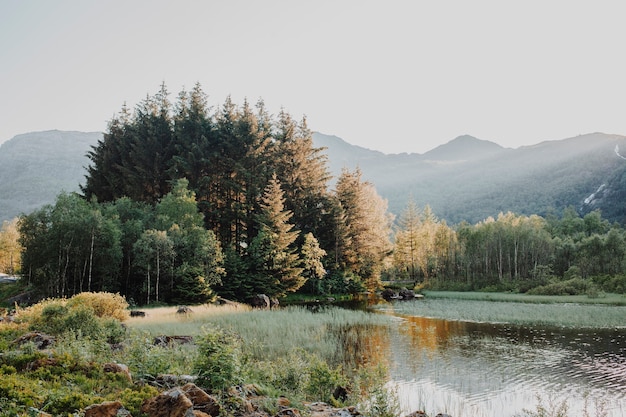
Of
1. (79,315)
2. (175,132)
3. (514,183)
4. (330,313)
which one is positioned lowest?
(330,313)

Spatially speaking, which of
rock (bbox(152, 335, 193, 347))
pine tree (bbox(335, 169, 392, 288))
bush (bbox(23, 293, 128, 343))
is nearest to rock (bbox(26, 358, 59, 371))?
bush (bbox(23, 293, 128, 343))

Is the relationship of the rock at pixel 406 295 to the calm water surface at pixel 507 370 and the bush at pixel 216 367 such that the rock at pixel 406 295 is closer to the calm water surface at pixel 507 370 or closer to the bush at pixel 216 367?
the calm water surface at pixel 507 370

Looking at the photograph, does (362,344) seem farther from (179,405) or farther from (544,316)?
(544,316)

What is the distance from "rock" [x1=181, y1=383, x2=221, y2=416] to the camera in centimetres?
699

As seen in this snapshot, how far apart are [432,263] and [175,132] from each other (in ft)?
143

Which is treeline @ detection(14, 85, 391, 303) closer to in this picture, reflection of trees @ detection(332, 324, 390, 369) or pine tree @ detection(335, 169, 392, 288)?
pine tree @ detection(335, 169, 392, 288)

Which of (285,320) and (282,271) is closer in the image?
(285,320)

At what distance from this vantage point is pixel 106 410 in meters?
6.10

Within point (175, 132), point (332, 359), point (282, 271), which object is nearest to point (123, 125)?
point (175, 132)

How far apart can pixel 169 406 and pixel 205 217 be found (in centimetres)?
4172

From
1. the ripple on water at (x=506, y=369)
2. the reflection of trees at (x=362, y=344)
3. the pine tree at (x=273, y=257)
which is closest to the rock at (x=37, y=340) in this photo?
the reflection of trees at (x=362, y=344)

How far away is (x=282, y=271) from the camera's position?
4219 cm

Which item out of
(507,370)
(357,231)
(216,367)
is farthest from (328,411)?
(357,231)

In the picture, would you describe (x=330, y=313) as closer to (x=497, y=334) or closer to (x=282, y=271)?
(x=497, y=334)
